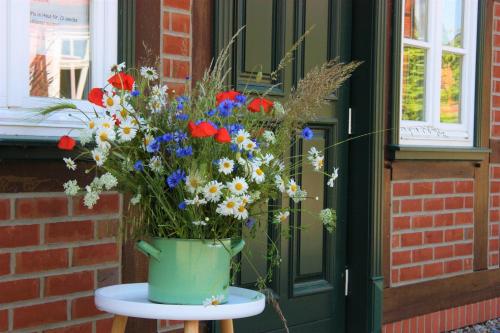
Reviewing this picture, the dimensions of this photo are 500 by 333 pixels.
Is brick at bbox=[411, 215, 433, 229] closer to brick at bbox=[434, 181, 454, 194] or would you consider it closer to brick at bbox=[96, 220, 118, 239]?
brick at bbox=[434, 181, 454, 194]

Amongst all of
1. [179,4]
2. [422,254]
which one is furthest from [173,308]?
→ [422,254]

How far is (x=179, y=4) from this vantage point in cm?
306

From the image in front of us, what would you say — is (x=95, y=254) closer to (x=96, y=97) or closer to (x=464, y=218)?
(x=96, y=97)

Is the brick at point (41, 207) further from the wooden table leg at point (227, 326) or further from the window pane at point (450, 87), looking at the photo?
the window pane at point (450, 87)

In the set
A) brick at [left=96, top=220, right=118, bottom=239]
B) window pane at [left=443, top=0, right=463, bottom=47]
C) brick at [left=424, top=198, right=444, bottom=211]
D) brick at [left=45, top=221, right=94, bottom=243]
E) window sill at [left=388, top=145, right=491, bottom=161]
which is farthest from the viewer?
window pane at [left=443, top=0, right=463, bottom=47]

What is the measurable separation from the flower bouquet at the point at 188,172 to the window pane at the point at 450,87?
101 inches

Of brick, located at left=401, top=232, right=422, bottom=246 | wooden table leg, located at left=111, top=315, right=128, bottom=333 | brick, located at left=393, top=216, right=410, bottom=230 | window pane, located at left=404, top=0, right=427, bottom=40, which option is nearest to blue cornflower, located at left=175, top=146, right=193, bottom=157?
wooden table leg, located at left=111, top=315, right=128, bottom=333

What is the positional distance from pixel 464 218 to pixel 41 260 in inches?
115

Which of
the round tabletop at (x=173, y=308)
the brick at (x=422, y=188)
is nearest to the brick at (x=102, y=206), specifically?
the round tabletop at (x=173, y=308)

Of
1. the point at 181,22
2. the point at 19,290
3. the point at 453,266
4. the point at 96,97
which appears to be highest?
the point at 181,22

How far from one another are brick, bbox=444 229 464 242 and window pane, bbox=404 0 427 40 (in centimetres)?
118

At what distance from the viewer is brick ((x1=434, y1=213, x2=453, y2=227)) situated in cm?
444

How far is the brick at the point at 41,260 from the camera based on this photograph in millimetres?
2533

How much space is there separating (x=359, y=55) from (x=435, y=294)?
1522mm
